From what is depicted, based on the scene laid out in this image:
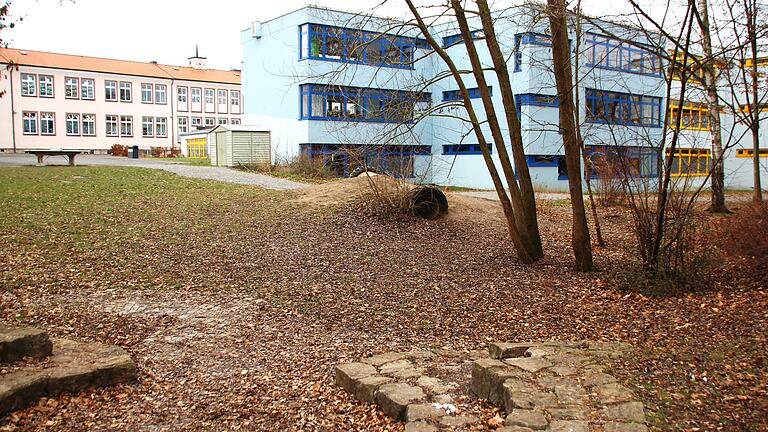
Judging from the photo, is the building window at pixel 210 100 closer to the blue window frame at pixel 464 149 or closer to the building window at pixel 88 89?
the building window at pixel 88 89

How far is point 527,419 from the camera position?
4.23 metres

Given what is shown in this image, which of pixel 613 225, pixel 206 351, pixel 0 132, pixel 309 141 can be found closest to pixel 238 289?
pixel 206 351

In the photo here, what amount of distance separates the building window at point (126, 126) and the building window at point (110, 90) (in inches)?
72.3

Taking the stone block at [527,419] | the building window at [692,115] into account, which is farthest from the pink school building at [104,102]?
the stone block at [527,419]

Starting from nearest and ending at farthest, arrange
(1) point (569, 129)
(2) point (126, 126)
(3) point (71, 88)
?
(1) point (569, 129) < (3) point (71, 88) < (2) point (126, 126)

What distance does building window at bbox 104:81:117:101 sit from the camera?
58516 millimetres

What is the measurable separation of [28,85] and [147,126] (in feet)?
33.5

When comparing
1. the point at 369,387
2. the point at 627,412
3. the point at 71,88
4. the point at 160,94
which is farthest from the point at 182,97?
the point at 627,412

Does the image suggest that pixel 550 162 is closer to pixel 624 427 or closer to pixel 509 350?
pixel 509 350

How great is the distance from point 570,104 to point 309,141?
22.3 metres

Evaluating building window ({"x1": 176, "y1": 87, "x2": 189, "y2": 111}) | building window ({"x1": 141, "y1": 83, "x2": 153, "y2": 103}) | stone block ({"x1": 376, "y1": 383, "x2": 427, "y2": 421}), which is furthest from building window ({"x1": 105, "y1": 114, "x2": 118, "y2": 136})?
stone block ({"x1": 376, "y1": 383, "x2": 427, "y2": 421})

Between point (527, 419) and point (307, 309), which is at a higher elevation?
point (527, 419)

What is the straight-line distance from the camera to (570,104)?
9.46m

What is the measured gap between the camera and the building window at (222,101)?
6606 cm
